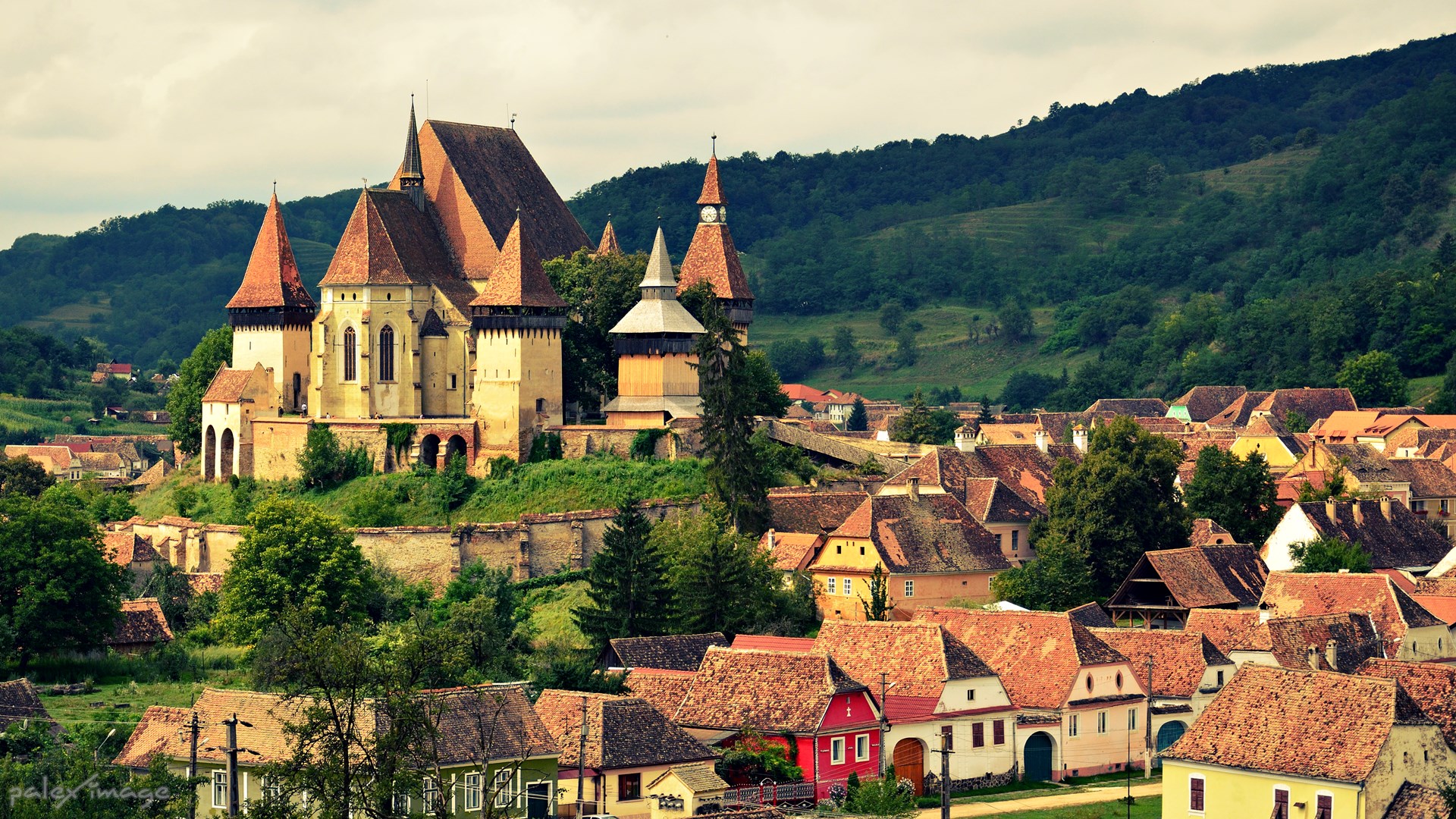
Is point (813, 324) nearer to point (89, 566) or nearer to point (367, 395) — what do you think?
point (367, 395)

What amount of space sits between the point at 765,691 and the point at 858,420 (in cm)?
9448

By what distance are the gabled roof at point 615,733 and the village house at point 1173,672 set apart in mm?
13275

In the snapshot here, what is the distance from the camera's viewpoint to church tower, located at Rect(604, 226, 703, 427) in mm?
72688

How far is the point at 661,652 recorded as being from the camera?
5331 centimetres

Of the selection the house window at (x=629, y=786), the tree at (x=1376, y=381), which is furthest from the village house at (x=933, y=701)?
the tree at (x=1376, y=381)

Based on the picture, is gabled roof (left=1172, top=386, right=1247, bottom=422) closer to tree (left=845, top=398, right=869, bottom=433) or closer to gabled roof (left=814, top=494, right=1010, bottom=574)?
tree (left=845, top=398, right=869, bottom=433)

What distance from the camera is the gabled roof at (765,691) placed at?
46.8m

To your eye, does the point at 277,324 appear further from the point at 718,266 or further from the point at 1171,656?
the point at 1171,656

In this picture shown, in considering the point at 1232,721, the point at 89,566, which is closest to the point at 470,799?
the point at 1232,721

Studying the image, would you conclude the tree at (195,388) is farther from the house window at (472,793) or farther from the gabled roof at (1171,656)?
the house window at (472,793)

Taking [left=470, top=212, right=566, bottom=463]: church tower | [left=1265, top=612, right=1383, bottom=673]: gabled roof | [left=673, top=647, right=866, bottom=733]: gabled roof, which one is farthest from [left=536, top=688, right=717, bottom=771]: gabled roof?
[left=470, top=212, right=566, bottom=463]: church tower

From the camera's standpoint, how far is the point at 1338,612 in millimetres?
59531

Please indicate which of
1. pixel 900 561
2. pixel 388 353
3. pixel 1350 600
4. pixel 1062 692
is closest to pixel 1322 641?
pixel 1350 600

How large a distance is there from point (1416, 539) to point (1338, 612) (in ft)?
49.3
